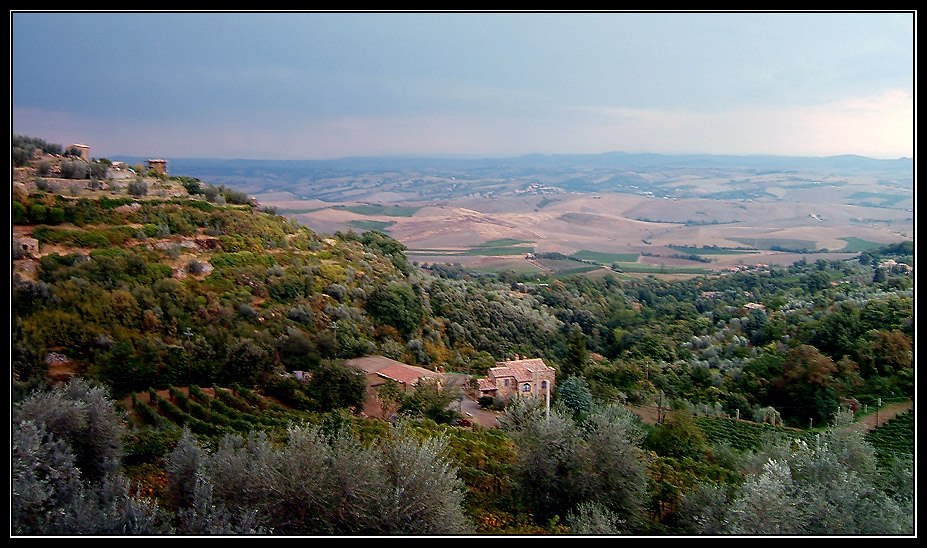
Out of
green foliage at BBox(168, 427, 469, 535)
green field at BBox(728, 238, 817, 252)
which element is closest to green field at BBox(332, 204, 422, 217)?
green foliage at BBox(168, 427, 469, 535)

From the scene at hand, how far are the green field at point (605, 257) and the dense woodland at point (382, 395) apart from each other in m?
6.60

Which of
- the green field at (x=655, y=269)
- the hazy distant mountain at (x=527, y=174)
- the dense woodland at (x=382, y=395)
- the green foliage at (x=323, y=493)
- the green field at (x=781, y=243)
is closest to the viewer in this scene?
the green foliage at (x=323, y=493)

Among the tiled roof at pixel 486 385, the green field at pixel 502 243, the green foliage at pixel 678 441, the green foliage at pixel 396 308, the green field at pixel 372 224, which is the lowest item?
the tiled roof at pixel 486 385

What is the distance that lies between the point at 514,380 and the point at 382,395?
3721 millimetres

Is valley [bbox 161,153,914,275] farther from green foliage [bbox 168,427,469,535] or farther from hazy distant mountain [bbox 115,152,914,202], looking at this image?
green foliage [bbox 168,427,469,535]

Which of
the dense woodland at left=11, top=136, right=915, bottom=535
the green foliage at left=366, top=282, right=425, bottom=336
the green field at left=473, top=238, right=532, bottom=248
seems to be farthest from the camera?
the green field at left=473, top=238, right=532, bottom=248

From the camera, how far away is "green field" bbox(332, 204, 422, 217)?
918 inches

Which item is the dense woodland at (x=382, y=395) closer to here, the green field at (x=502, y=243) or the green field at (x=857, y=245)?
the green field at (x=502, y=243)

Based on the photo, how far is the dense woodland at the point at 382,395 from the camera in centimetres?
537

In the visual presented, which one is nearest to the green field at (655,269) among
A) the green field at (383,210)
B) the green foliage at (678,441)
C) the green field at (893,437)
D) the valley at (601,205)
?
the valley at (601,205)

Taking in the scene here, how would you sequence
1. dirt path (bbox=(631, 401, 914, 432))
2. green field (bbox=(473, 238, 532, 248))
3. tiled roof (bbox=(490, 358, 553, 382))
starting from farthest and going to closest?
green field (bbox=(473, 238, 532, 248))
tiled roof (bbox=(490, 358, 553, 382))
dirt path (bbox=(631, 401, 914, 432))

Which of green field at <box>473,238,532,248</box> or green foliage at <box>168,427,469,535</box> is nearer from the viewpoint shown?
green foliage at <box>168,427,469,535</box>

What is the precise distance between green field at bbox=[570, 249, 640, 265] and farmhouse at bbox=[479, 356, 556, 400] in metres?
16.9

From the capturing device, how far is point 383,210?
2433 cm
